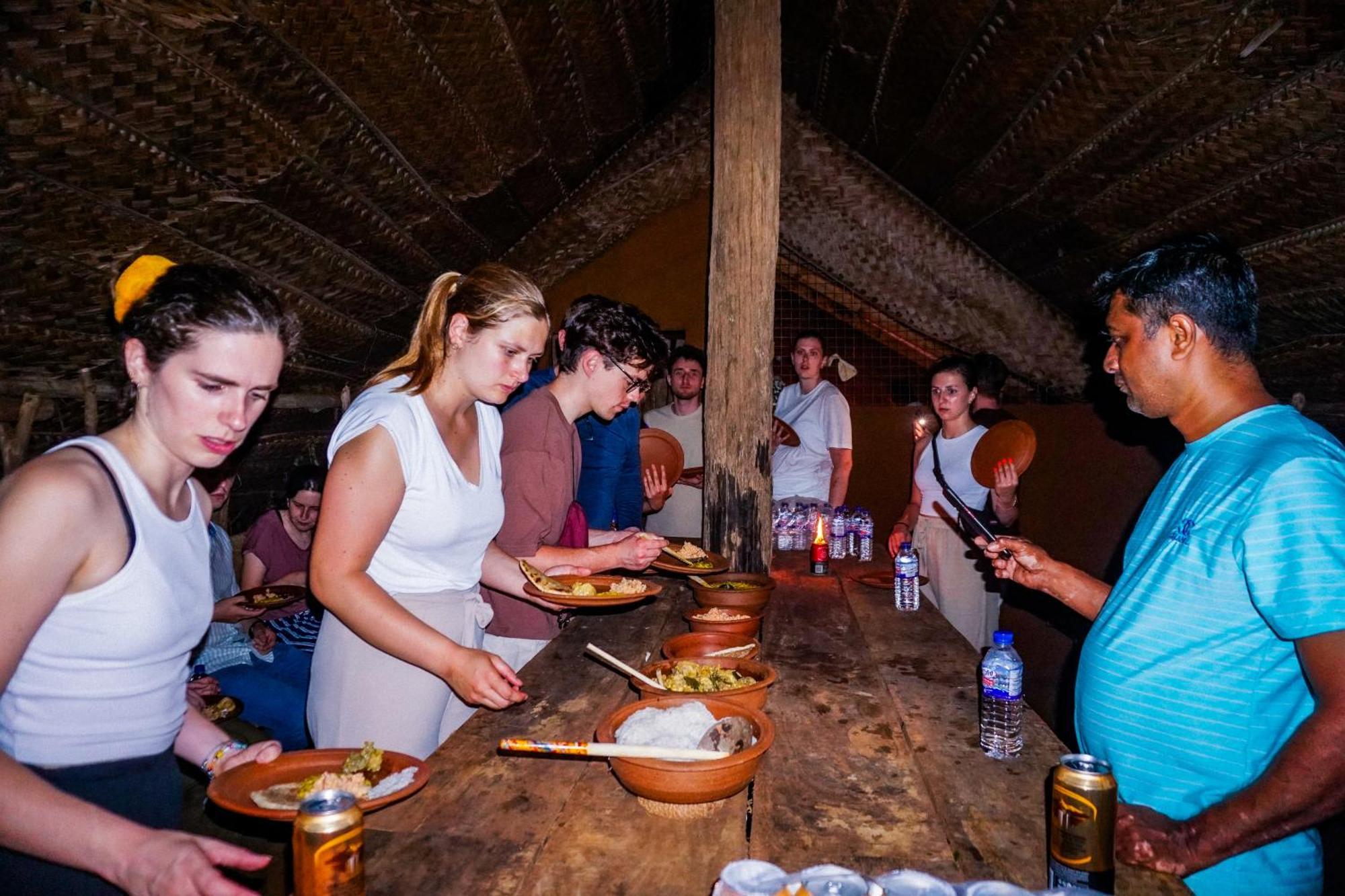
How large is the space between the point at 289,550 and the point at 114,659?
325 centimetres

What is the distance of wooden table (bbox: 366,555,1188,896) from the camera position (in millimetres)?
1280

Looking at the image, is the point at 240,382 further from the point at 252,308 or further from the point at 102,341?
the point at 102,341

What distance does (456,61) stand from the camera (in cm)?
337

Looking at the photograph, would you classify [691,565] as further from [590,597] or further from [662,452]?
[662,452]

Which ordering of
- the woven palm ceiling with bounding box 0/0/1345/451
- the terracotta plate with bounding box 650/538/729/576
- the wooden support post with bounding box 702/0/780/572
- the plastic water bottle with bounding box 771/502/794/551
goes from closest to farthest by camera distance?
1. the woven palm ceiling with bounding box 0/0/1345/451
2. the terracotta plate with bounding box 650/538/729/576
3. the wooden support post with bounding box 702/0/780/572
4. the plastic water bottle with bounding box 771/502/794/551

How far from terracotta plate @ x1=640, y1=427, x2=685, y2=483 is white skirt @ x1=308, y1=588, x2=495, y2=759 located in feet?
7.94

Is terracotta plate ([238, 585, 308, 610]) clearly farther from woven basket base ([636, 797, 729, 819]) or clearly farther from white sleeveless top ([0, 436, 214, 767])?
woven basket base ([636, 797, 729, 819])

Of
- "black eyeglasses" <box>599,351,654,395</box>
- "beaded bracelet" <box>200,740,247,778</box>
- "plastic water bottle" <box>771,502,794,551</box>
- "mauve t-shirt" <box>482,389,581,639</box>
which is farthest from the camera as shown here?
"plastic water bottle" <box>771,502,794,551</box>

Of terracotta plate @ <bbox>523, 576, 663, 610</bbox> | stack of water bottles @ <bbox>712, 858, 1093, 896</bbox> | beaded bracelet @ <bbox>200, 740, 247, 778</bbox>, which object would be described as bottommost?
beaded bracelet @ <bbox>200, 740, 247, 778</bbox>

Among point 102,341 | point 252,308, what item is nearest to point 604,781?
point 252,308

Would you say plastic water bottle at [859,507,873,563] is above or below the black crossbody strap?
below

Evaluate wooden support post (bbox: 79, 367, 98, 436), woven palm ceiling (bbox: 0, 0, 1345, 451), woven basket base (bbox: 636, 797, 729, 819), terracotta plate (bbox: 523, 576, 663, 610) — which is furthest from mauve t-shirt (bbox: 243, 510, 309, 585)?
woven basket base (bbox: 636, 797, 729, 819)

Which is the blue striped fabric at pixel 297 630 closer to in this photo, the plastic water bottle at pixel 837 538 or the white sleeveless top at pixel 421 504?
the white sleeveless top at pixel 421 504

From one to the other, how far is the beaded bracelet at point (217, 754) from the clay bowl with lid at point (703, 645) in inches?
42.9
